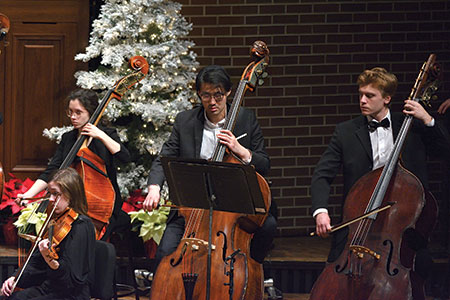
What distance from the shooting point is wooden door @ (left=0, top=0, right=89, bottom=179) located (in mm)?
5785

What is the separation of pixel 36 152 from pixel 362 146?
2.67 meters

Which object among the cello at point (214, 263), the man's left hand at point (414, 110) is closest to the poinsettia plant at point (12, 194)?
the cello at point (214, 263)

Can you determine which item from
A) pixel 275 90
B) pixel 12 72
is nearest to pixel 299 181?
pixel 275 90

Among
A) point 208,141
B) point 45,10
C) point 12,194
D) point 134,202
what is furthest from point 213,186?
point 45,10

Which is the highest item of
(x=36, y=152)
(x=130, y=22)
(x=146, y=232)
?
(x=130, y=22)

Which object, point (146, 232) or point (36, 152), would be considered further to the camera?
point (36, 152)

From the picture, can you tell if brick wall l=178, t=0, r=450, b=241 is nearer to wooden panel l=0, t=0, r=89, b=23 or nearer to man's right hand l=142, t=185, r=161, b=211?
wooden panel l=0, t=0, r=89, b=23

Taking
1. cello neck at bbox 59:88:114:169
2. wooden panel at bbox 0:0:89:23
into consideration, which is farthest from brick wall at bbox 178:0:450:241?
cello neck at bbox 59:88:114:169

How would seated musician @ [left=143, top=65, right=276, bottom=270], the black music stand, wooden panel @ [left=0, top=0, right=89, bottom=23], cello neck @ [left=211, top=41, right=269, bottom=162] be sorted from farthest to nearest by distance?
wooden panel @ [left=0, top=0, right=89, bottom=23], seated musician @ [left=143, top=65, right=276, bottom=270], cello neck @ [left=211, top=41, right=269, bottom=162], the black music stand

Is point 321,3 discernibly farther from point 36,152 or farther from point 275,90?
point 36,152

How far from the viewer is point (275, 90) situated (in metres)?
5.91

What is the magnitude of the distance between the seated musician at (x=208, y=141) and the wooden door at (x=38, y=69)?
165cm

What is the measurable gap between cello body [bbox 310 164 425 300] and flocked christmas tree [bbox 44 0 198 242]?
1.86 metres

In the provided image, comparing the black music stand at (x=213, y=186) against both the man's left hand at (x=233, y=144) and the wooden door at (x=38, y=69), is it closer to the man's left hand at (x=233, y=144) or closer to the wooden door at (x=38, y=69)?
the man's left hand at (x=233, y=144)
